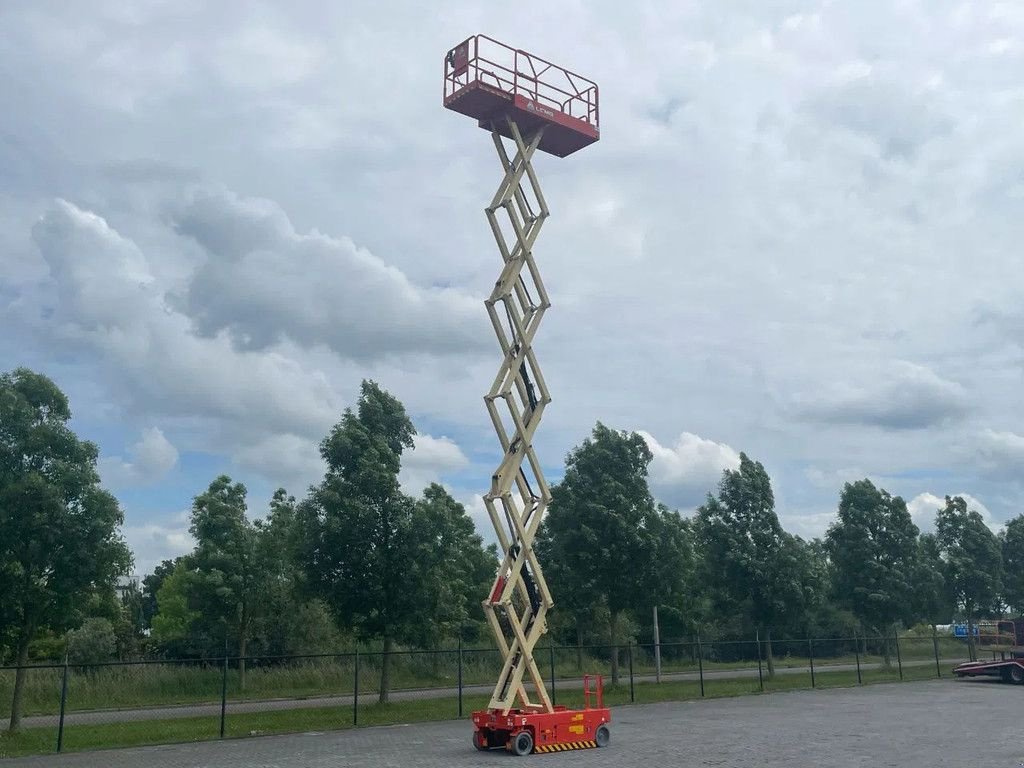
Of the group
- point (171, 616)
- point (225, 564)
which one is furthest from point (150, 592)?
point (225, 564)

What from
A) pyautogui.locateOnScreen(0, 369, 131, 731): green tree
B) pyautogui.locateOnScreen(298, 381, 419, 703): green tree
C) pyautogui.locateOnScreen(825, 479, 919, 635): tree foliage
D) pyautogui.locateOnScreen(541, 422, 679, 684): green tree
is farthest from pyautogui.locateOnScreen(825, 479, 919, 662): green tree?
pyautogui.locateOnScreen(0, 369, 131, 731): green tree

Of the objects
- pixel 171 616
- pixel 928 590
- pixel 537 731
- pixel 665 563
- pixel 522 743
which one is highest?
pixel 665 563

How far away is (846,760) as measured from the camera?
1531cm

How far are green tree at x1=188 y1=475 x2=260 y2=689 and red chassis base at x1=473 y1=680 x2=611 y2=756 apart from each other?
19.0m

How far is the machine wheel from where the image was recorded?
1639cm

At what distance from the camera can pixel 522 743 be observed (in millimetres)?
16484

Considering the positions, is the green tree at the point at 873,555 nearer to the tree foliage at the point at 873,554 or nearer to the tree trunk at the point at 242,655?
the tree foliage at the point at 873,554

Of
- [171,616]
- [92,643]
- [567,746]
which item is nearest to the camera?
[567,746]

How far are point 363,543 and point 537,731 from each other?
365 inches

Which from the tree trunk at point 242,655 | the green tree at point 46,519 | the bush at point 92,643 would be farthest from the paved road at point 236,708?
the bush at point 92,643

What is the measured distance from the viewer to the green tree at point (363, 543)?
24.6 meters

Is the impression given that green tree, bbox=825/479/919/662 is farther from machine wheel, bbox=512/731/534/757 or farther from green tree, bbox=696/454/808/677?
machine wheel, bbox=512/731/534/757

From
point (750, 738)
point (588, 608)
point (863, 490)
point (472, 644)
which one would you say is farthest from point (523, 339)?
point (472, 644)

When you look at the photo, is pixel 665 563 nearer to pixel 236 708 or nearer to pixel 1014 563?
pixel 236 708
